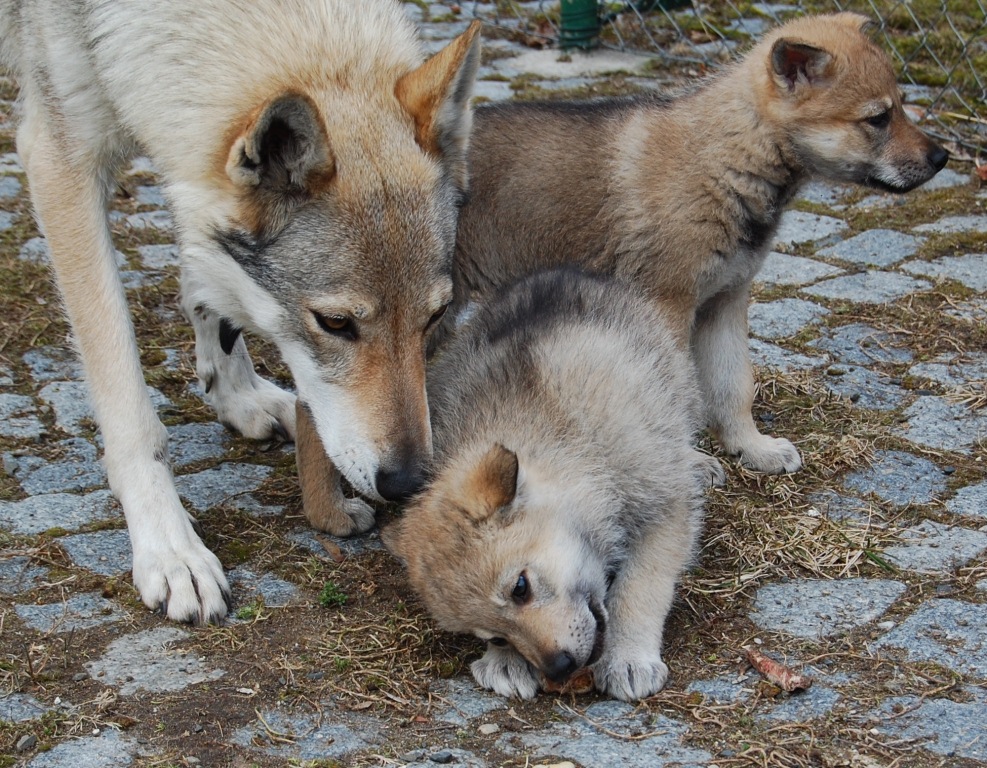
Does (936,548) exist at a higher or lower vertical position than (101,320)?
lower

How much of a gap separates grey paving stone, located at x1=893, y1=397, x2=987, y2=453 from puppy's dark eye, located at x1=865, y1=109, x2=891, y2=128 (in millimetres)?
1103

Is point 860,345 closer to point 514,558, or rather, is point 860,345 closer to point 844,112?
point 844,112

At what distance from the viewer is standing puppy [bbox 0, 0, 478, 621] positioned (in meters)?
3.40

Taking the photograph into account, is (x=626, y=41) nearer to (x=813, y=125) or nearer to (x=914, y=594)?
(x=813, y=125)

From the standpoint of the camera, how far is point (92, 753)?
112 inches

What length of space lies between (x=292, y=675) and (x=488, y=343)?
1.42 meters

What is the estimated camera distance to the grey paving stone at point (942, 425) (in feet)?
14.6

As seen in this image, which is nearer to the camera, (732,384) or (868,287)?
(732,384)

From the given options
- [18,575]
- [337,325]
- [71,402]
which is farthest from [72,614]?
[71,402]

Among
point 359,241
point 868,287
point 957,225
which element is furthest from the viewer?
point 957,225

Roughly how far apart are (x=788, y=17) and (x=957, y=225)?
10.2ft

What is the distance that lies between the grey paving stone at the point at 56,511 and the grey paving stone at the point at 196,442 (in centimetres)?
40

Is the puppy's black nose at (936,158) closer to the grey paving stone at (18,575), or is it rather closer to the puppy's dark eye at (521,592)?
the puppy's dark eye at (521,592)

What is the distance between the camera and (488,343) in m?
4.16
